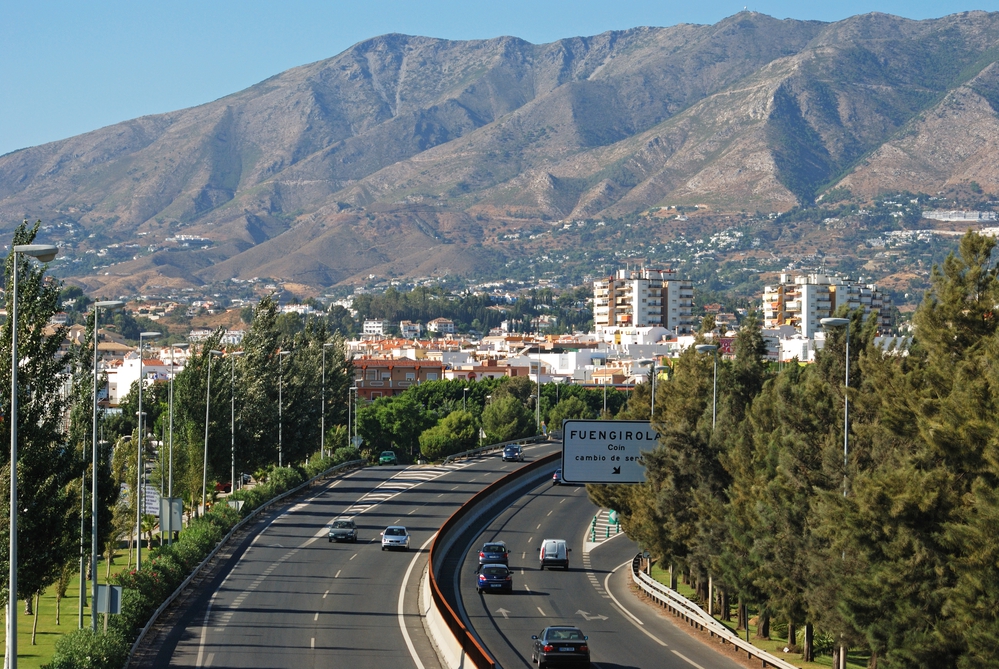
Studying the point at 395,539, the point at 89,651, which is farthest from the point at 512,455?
the point at 89,651

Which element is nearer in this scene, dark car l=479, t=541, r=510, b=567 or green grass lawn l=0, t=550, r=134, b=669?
green grass lawn l=0, t=550, r=134, b=669

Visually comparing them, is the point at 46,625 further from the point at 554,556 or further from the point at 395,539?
the point at 554,556

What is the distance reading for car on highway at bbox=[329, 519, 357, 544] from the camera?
6519 cm

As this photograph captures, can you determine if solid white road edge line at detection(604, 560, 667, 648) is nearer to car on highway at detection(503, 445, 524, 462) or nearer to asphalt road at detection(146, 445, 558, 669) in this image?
asphalt road at detection(146, 445, 558, 669)

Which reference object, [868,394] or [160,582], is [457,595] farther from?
[868,394]

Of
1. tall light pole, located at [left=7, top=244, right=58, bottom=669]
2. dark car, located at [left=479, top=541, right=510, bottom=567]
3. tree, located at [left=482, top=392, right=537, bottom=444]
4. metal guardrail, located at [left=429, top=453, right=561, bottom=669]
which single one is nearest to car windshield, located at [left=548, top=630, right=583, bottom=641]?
metal guardrail, located at [left=429, top=453, right=561, bottom=669]

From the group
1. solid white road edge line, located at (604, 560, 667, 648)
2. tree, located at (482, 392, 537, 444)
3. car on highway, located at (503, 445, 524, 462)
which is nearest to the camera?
solid white road edge line, located at (604, 560, 667, 648)

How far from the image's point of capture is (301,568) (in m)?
56.6

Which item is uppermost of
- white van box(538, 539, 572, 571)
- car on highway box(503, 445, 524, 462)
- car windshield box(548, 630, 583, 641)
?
car on highway box(503, 445, 524, 462)

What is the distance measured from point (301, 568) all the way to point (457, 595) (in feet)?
24.3

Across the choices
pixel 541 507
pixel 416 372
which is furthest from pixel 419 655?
pixel 416 372

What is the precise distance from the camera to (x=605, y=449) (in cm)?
4788

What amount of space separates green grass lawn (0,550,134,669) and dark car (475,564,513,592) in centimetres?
1415

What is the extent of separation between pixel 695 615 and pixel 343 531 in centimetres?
2333
